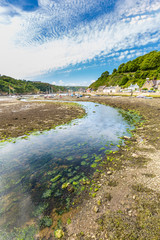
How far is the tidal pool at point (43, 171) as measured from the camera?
623 cm

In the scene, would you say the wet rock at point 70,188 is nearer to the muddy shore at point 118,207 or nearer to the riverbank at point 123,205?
the muddy shore at point 118,207

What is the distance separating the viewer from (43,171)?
30.7 ft

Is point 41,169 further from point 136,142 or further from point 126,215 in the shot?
point 136,142

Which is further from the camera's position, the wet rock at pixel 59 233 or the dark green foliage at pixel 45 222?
the dark green foliage at pixel 45 222

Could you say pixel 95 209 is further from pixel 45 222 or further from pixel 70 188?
pixel 45 222

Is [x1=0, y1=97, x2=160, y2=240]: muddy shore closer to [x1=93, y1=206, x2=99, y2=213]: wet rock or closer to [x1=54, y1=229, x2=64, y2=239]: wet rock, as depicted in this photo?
[x1=93, y1=206, x2=99, y2=213]: wet rock

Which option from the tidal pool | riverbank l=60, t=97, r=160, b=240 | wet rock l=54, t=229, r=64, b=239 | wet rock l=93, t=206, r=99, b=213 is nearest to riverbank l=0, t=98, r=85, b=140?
the tidal pool

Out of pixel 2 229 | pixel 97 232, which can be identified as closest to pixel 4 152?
pixel 2 229

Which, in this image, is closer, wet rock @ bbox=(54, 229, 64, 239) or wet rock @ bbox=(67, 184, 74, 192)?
wet rock @ bbox=(54, 229, 64, 239)

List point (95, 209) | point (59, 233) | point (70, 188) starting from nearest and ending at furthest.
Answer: point (59, 233) < point (95, 209) < point (70, 188)

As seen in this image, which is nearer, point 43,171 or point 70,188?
point 70,188

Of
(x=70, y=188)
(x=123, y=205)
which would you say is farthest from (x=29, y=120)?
(x=123, y=205)

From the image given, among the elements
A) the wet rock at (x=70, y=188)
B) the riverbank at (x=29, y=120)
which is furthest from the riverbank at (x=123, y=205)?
the riverbank at (x=29, y=120)

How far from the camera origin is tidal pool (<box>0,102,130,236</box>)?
6.23 metres
